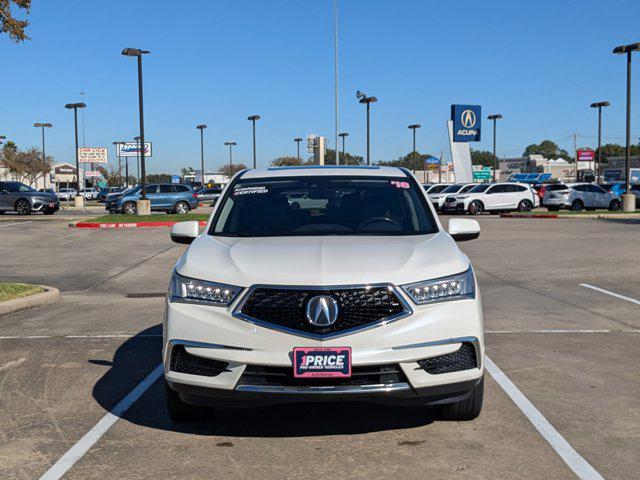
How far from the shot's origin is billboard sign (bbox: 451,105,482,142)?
50281 millimetres

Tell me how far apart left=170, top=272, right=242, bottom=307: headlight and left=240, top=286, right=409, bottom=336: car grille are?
128 millimetres

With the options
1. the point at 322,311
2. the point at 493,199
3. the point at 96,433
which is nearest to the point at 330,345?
the point at 322,311

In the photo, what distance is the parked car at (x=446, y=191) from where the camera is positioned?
40.0 m

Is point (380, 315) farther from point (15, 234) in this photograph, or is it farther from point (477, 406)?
point (15, 234)

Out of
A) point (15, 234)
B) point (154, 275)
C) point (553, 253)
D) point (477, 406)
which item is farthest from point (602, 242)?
point (15, 234)

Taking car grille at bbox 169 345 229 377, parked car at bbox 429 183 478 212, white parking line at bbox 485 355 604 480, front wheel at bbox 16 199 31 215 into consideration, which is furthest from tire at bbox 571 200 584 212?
car grille at bbox 169 345 229 377

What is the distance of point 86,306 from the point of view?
10.4 metres

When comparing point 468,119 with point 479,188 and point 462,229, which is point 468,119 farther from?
point 462,229

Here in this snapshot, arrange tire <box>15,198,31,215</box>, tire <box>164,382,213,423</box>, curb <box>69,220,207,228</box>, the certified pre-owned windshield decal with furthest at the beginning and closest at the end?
1. tire <box>15,198,31,215</box>
2. curb <box>69,220,207,228</box>
3. the certified pre-owned windshield decal
4. tire <box>164,382,213,423</box>

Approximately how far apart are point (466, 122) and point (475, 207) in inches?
571

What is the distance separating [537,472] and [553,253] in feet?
44.3

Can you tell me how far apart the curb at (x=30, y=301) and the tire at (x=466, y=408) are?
679 centimetres

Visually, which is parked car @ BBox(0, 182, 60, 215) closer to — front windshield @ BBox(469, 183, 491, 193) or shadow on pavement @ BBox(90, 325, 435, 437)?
front windshield @ BBox(469, 183, 491, 193)

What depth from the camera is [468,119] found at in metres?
50.6
